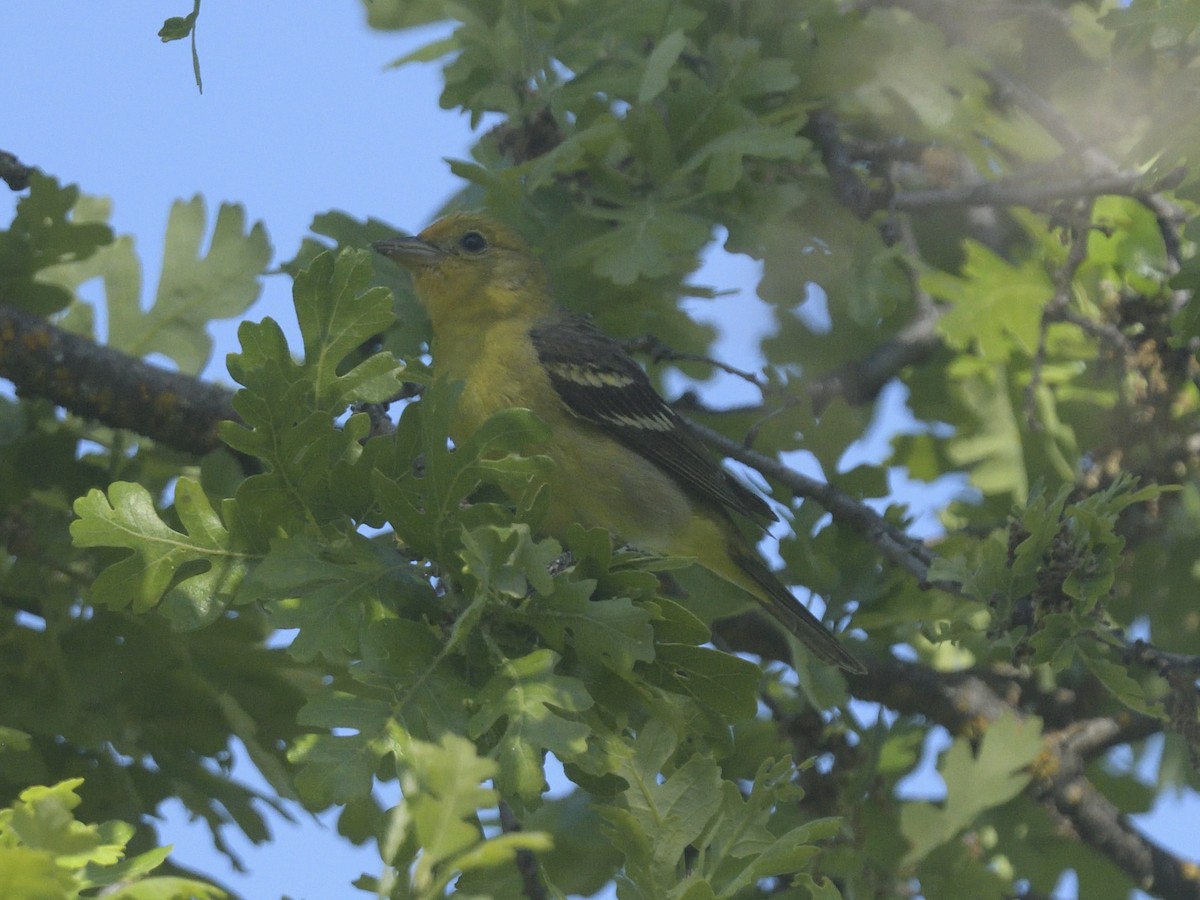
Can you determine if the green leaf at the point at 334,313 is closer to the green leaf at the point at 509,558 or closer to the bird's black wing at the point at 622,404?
the green leaf at the point at 509,558

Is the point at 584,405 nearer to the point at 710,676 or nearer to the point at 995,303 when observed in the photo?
the point at 995,303

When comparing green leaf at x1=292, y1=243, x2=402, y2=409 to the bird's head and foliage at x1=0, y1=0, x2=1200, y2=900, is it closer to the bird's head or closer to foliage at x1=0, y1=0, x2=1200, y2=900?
foliage at x1=0, y1=0, x2=1200, y2=900

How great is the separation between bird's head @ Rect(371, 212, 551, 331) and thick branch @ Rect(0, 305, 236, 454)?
90cm

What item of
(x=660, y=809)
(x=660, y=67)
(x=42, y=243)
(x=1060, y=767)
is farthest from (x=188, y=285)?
(x=1060, y=767)

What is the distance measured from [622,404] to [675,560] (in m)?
2.50

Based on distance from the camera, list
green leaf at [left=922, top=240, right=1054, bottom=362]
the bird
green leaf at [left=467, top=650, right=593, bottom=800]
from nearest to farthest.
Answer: green leaf at [left=467, top=650, right=593, bottom=800]
the bird
green leaf at [left=922, top=240, right=1054, bottom=362]

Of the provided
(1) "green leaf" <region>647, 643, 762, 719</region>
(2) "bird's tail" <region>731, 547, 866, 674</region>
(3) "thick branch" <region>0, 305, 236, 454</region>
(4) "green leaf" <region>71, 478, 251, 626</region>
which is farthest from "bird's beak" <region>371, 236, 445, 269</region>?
(1) "green leaf" <region>647, 643, 762, 719</region>

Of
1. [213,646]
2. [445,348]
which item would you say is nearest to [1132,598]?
[445,348]

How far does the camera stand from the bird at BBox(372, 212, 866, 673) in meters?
5.10

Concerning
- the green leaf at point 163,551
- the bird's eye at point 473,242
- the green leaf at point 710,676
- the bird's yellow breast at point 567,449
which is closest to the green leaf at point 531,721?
the green leaf at point 710,676

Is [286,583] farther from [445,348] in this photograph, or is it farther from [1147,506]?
[1147,506]

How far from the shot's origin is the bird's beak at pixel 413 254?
544 centimetres

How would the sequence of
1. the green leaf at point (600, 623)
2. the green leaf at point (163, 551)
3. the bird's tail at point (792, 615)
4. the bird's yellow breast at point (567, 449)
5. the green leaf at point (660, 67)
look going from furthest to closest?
the bird's yellow breast at point (567, 449)
the bird's tail at point (792, 615)
the green leaf at point (660, 67)
the green leaf at point (163, 551)
the green leaf at point (600, 623)

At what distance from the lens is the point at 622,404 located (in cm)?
548
